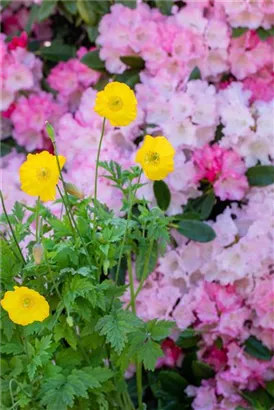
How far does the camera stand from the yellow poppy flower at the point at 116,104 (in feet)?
3.94

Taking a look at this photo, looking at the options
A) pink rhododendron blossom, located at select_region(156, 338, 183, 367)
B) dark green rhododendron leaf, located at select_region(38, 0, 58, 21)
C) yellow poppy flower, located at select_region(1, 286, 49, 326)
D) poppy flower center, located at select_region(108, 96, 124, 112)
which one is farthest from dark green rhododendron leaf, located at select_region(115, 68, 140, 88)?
yellow poppy flower, located at select_region(1, 286, 49, 326)

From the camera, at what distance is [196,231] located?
169 cm

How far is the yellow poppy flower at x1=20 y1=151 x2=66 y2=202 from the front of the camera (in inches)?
45.6

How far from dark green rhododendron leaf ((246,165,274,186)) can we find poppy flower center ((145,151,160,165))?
554mm

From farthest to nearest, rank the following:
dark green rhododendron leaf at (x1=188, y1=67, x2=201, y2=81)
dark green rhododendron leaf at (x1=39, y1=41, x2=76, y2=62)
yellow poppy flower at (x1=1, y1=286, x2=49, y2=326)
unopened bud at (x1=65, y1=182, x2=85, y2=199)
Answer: dark green rhododendron leaf at (x1=39, y1=41, x2=76, y2=62)
dark green rhododendron leaf at (x1=188, y1=67, x2=201, y2=81)
unopened bud at (x1=65, y1=182, x2=85, y2=199)
yellow poppy flower at (x1=1, y1=286, x2=49, y2=326)

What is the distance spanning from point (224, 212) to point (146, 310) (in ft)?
0.87

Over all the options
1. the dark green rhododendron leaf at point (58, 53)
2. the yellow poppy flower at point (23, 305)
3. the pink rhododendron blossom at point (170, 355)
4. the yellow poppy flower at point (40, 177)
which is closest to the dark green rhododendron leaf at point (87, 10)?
the dark green rhododendron leaf at point (58, 53)

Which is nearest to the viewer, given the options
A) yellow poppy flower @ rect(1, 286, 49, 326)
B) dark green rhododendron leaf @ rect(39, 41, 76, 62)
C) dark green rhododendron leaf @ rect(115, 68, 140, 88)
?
yellow poppy flower @ rect(1, 286, 49, 326)

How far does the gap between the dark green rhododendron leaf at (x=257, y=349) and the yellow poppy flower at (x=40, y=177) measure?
27.0 inches

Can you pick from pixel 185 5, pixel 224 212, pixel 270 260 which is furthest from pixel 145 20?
pixel 270 260

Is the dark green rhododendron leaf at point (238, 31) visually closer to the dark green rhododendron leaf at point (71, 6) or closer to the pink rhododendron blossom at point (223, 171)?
the pink rhododendron blossom at point (223, 171)

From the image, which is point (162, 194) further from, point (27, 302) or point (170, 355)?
point (27, 302)

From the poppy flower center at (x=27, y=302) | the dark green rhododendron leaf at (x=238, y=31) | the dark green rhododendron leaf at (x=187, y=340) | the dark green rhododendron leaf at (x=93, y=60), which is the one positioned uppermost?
the dark green rhododendron leaf at (x=238, y=31)

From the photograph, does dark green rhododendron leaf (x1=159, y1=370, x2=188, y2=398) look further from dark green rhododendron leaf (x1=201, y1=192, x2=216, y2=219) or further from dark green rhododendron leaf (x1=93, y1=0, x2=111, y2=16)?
dark green rhododendron leaf (x1=93, y1=0, x2=111, y2=16)
